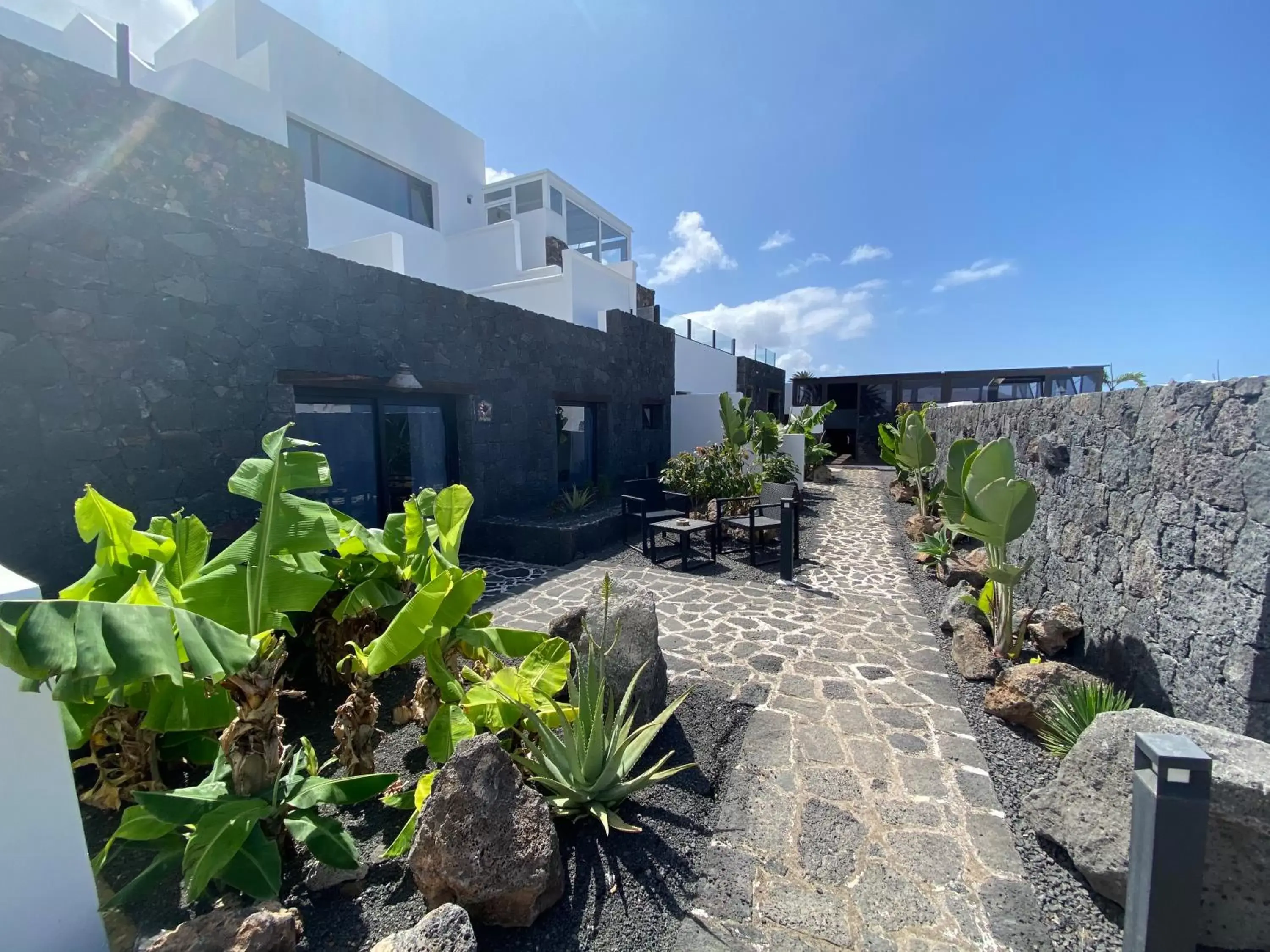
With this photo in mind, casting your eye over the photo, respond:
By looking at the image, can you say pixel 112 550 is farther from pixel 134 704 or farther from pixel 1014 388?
pixel 1014 388

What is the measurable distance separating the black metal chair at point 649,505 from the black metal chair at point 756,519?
0.74 meters

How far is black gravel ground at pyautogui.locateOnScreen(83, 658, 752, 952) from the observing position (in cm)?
202

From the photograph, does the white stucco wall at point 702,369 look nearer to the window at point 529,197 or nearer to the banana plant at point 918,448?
the banana plant at point 918,448

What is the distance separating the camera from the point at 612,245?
2111cm

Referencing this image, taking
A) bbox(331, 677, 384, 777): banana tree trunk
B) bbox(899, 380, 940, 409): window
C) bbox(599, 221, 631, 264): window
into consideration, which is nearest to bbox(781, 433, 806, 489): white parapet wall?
bbox(331, 677, 384, 777): banana tree trunk

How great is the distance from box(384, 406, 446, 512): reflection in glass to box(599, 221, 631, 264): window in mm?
14337

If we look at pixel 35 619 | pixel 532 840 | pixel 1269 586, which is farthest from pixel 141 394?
Result: pixel 1269 586

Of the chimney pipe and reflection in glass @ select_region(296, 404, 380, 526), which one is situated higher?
the chimney pipe

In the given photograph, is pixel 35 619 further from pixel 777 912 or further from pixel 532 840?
pixel 777 912

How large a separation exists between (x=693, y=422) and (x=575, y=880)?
1262 cm

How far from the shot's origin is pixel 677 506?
390 inches

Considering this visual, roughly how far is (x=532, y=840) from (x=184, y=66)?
14.1 m

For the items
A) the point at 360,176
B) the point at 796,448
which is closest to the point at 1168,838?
the point at 796,448

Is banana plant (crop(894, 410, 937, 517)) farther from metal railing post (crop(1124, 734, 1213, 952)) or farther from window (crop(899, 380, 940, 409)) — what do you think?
window (crop(899, 380, 940, 409))
